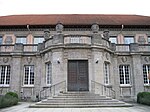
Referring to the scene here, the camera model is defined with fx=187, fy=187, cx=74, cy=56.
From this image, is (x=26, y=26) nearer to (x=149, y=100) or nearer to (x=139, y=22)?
(x=139, y=22)

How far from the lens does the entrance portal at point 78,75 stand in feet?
55.9

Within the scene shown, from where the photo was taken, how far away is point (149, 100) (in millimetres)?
15383

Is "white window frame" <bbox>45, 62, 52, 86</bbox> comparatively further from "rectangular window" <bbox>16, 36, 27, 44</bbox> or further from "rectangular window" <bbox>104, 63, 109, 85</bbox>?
"rectangular window" <bbox>16, 36, 27, 44</bbox>

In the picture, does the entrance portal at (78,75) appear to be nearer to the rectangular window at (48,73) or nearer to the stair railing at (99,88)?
the stair railing at (99,88)

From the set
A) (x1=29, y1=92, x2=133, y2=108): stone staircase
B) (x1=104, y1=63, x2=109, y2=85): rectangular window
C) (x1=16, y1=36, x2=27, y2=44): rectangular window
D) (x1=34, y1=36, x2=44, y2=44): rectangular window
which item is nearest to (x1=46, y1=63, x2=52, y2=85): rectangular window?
(x1=29, y1=92, x2=133, y2=108): stone staircase

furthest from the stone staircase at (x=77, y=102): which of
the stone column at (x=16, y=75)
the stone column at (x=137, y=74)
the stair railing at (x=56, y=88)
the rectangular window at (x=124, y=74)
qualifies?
the stone column at (x=16, y=75)

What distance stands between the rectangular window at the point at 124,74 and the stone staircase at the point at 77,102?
5.78 metres

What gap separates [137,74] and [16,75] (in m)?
12.6

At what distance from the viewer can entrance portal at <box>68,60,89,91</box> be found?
17.0m

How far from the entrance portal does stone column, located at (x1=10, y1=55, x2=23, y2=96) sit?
5.73m

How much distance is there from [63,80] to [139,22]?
1507 cm

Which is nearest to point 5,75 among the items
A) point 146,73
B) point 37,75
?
point 37,75

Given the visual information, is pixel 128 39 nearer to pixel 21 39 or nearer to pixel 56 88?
pixel 56 88

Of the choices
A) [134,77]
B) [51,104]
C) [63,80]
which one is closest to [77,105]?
[51,104]
